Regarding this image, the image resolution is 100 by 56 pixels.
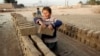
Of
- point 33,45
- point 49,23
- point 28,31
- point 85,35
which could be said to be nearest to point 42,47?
point 33,45

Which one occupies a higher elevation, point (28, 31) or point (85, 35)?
point (28, 31)

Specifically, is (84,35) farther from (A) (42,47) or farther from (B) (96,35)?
(A) (42,47)

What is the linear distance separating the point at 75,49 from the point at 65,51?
584 mm

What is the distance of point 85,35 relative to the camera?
10.5 meters

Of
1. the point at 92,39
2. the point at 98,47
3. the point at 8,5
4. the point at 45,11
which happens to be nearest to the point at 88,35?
the point at 92,39

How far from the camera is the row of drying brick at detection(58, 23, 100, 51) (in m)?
9.49

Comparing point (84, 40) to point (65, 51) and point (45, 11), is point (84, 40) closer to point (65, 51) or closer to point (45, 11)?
point (65, 51)

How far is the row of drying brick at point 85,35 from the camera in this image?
31.1 ft

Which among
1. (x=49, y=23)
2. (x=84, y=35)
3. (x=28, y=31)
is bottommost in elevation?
(x=84, y=35)

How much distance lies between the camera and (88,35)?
10.2 meters

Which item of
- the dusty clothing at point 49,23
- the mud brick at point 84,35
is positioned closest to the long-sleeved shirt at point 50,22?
the dusty clothing at point 49,23

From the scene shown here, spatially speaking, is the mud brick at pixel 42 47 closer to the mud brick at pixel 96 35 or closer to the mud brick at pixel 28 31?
the mud brick at pixel 28 31

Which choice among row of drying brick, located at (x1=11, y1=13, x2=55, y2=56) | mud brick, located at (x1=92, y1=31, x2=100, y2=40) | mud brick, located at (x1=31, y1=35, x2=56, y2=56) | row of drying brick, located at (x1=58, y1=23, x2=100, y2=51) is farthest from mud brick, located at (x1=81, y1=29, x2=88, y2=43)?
mud brick, located at (x1=31, y1=35, x2=56, y2=56)

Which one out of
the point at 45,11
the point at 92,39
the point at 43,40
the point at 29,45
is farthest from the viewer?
the point at 92,39
